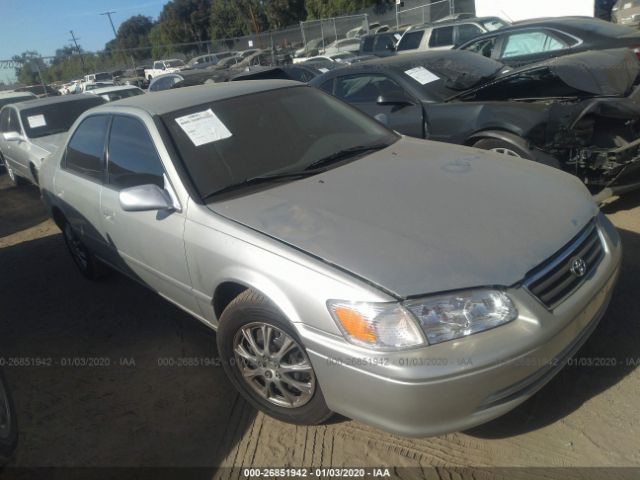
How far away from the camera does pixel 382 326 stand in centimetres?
193

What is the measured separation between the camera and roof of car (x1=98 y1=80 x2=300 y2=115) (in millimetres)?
3145

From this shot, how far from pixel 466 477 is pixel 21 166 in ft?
27.3

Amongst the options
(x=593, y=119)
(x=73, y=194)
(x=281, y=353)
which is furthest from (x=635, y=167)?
(x=73, y=194)

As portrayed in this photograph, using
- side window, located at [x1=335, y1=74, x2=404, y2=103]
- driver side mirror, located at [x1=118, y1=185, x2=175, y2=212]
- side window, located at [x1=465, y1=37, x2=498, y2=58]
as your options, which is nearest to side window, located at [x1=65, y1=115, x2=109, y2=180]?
driver side mirror, located at [x1=118, y1=185, x2=175, y2=212]

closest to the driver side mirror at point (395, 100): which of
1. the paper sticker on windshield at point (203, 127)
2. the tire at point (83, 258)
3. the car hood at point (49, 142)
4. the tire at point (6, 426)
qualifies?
the paper sticker on windshield at point (203, 127)

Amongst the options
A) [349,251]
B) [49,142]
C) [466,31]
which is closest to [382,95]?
[349,251]

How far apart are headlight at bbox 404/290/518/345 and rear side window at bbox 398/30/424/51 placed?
41.9ft

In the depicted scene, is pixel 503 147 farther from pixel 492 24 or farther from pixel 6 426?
pixel 492 24

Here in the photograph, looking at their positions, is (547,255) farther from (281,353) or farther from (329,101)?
(329,101)

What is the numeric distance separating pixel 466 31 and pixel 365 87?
8367 mm

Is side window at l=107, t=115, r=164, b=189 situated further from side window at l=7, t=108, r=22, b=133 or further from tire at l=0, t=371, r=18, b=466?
side window at l=7, t=108, r=22, b=133

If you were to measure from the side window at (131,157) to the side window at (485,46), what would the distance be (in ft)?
24.1

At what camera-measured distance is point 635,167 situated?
3.96 metres

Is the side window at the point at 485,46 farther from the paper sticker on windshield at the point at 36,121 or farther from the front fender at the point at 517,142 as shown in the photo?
the paper sticker on windshield at the point at 36,121
